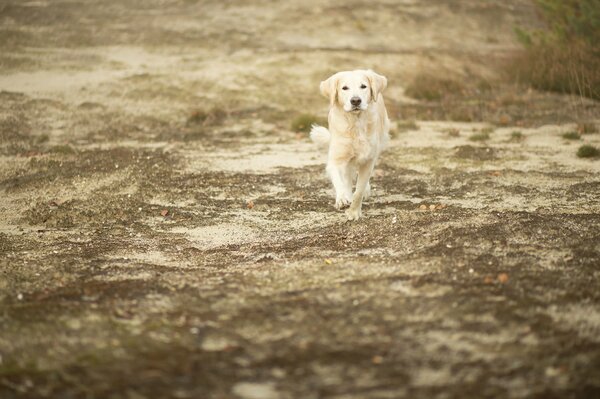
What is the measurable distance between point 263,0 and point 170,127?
1082 cm

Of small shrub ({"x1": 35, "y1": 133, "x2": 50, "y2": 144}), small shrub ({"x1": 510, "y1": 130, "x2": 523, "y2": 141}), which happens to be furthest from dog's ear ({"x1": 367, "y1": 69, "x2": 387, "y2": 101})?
small shrub ({"x1": 35, "y1": 133, "x2": 50, "y2": 144})

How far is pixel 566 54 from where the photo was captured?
14.0 m

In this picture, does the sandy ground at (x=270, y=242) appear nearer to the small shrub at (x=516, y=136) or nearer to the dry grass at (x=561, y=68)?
the small shrub at (x=516, y=136)

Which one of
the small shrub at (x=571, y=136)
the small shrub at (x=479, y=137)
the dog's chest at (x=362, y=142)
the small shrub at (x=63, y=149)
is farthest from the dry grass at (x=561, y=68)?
the small shrub at (x=63, y=149)

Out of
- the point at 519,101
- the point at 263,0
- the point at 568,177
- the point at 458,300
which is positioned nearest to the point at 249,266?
the point at 458,300

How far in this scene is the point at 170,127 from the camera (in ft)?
41.4

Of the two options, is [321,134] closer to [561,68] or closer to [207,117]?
[207,117]

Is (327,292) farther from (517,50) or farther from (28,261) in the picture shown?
(517,50)

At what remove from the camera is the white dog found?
23.1 ft

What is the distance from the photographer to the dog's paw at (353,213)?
7227mm

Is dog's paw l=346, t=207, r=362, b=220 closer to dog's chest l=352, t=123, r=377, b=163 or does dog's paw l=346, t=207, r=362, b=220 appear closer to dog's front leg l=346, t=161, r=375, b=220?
dog's front leg l=346, t=161, r=375, b=220

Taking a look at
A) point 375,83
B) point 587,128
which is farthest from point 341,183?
point 587,128

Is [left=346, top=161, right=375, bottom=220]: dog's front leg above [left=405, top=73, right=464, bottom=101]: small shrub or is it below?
below

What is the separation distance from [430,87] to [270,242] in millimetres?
9217
